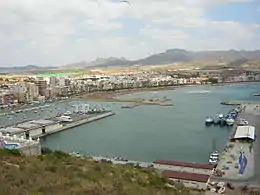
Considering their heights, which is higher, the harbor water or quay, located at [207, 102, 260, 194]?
quay, located at [207, 102, 260, 194]

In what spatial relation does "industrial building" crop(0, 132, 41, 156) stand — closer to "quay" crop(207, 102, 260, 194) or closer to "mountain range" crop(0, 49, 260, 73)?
"quay" crop(207, 102, 260, 194)

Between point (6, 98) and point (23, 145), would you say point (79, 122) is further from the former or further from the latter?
point (6, 98)

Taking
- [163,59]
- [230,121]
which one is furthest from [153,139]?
[163,59]

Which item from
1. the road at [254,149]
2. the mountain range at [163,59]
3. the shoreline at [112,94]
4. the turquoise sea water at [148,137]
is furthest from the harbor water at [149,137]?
the mountain range at [163,59]

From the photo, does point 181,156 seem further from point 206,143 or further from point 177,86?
point 177,86

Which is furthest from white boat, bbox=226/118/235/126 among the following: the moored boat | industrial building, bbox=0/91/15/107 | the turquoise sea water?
industrial building, bbox=0/91/15/107

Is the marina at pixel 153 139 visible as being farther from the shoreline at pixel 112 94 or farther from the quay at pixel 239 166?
the shoreline at pixel 112 94

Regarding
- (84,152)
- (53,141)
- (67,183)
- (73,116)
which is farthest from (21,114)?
(67,183)

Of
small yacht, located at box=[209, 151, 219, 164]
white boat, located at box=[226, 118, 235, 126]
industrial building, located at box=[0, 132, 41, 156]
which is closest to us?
small yacht, located at box=[209, 151, 219, 164]

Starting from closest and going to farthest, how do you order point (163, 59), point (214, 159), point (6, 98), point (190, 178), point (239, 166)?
point (190, 178)
point (239, 166)
point (214, 159)
point (6, 98)
point (163, 59)
